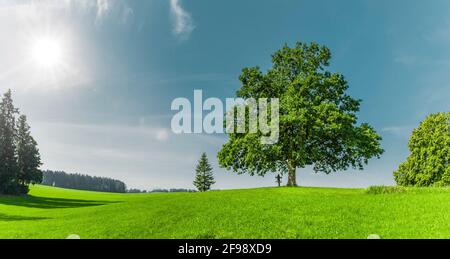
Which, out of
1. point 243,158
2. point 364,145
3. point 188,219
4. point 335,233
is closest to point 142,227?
point 188,219

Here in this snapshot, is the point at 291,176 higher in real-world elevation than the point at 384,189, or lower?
higher

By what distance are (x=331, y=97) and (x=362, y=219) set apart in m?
24.9

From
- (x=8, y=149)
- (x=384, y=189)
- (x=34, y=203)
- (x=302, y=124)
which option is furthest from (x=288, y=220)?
(x=8, y=149)

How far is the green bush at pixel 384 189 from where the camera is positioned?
1232 inches

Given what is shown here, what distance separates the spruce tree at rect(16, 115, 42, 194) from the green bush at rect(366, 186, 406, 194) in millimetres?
67641

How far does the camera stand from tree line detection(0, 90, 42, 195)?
73.0 metres

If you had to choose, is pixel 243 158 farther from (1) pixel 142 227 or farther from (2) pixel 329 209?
(1) pixel 142 227

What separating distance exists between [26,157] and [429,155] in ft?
232

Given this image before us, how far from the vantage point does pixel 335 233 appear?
1809 cm

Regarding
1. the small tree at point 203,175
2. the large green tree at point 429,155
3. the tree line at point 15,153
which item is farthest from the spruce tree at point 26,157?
the large green tree at point 429,155

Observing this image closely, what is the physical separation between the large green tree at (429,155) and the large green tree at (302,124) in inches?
555

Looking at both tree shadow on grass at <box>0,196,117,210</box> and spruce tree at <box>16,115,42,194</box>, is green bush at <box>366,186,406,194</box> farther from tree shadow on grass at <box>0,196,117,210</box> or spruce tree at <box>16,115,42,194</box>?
spruce tree at <box>16,115,42,194</box>

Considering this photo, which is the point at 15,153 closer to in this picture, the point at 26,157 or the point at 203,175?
the point at 26,157

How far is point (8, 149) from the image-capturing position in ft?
244
